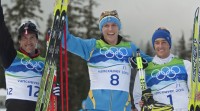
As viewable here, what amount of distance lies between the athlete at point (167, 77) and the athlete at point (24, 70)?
146cm

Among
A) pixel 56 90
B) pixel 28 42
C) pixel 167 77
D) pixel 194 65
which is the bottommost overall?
pixel 56 90

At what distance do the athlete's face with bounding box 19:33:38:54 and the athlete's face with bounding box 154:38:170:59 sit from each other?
1.73m

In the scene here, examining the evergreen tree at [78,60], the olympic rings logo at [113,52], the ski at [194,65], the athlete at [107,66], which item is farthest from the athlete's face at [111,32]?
the evergreen tree at [78,60]

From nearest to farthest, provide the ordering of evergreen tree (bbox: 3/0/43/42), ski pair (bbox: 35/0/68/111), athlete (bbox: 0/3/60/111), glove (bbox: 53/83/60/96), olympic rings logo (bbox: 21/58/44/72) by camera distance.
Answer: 1. ski pair (bbox: 35/0/68/111)
2. athlete (bbox: 0/3/60/111)
3. olympic rings logo (bbox: 21/58/44/72)
4. glove (bbox: 53/83/60/96)
5. evergreen tree (bbox: 3/0/43/42)

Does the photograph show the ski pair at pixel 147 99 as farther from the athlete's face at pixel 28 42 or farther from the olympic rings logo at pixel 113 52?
the athlete's face at pixel 28 42

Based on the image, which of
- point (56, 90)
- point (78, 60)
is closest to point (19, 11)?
point (78, 60)

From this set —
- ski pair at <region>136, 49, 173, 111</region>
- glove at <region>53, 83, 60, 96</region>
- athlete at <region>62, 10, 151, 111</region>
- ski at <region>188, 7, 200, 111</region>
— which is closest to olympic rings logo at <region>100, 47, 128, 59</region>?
athlete at <region>62, 10, 151, 111</region>

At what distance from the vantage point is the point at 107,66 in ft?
17.3

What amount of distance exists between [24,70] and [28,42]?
389 mm

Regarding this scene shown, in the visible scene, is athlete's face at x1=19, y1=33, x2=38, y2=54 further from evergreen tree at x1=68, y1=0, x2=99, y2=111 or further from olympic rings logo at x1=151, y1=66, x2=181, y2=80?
evergreen tree at x1=68, y1=0, x2=99, y2=111

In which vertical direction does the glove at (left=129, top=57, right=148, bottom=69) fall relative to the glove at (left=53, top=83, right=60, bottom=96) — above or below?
above

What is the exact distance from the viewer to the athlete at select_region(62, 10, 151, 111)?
5184 mm

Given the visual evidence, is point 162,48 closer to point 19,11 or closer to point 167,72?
point 167,72

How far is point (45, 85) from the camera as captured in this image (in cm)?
498
